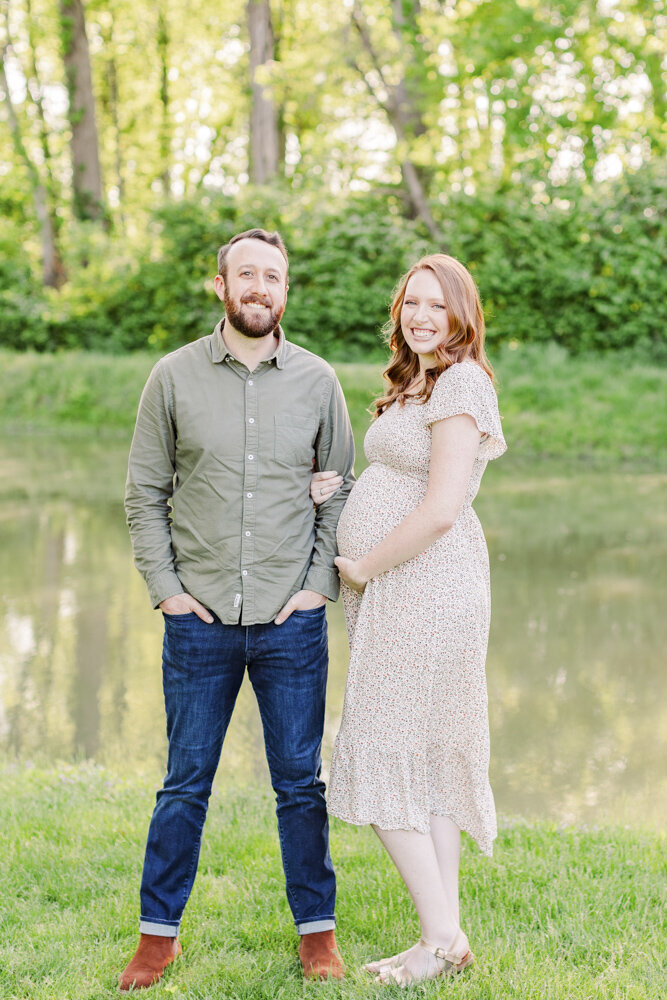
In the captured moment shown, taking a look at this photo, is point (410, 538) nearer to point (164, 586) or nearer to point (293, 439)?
point (293, 439)

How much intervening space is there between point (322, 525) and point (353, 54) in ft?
62.8

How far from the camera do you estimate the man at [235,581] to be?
119 inches

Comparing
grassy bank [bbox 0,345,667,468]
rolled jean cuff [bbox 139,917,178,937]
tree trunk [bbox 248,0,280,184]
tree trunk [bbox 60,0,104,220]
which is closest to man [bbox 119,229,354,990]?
rolled jean cuff [bbox 139,917,178,937]

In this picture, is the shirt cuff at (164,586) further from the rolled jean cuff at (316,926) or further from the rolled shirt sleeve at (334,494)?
the rolled jean cuff at (316,926)

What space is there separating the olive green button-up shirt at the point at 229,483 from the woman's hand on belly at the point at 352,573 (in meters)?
0.05

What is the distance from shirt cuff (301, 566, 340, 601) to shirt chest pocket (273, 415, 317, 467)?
327mm

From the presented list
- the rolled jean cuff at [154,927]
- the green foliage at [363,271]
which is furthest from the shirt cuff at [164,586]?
the green foliage at [363,271]

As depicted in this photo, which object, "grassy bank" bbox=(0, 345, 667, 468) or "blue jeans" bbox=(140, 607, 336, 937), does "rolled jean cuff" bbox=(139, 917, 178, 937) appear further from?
"grassy bank" bbox=(0, 345, 667, 468)

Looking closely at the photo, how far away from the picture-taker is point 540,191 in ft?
55.6

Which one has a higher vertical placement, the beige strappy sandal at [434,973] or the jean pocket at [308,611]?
the jean pocket at [308,611]

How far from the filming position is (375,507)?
9.96ft

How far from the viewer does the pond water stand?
4840 mm

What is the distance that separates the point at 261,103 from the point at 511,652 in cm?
1625

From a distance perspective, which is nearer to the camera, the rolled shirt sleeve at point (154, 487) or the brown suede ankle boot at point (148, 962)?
the brown suede ankle boot at point (148, 962)
